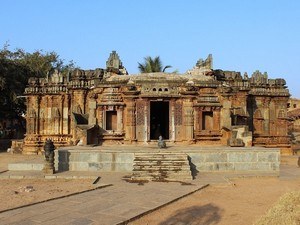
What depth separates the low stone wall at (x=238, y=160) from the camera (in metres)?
14.0

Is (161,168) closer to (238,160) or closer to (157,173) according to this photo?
(157,173)

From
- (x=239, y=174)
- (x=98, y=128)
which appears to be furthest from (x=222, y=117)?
(x=98, y=128)

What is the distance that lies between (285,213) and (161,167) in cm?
814

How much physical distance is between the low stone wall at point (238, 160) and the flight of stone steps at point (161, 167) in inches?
38.0

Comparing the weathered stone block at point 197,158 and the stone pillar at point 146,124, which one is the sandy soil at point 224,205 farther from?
the stone pillar at point 146,124

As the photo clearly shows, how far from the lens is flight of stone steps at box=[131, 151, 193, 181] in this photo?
1239 centimetres

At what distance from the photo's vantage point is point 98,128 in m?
18.0

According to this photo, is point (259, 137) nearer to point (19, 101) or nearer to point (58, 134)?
point (58, 134)

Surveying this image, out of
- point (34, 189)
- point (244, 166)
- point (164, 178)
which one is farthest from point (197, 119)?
point (34, 189)

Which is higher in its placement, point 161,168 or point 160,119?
point 160,119

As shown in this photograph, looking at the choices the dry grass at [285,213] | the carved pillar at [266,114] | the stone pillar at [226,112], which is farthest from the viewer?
the carved pillar at [266,114]

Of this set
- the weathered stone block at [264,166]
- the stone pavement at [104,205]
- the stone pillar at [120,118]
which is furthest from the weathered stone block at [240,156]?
the stone pillar at [120,118]

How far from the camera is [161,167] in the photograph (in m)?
12.9

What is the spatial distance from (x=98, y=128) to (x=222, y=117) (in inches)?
252
